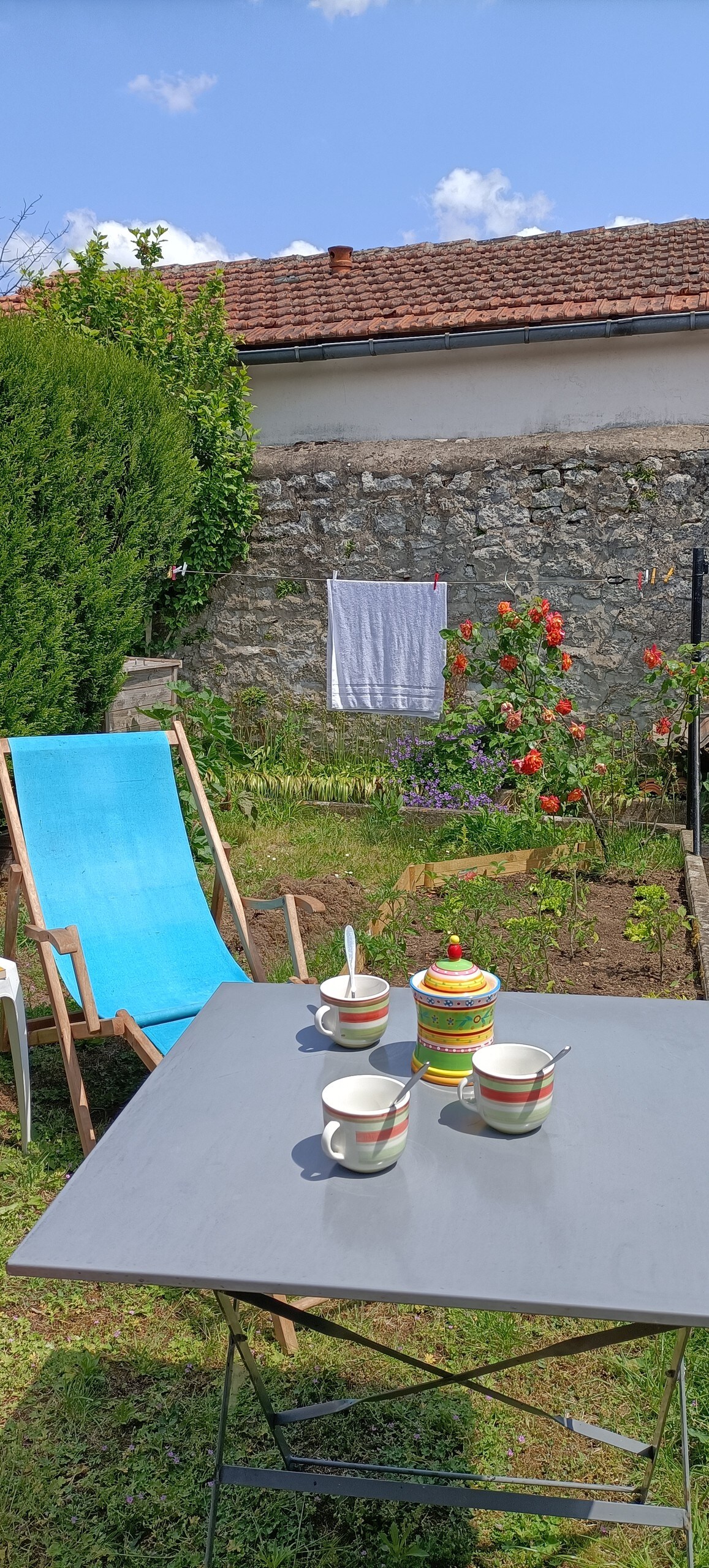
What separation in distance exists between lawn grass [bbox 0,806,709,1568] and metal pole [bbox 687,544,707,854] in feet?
11.6

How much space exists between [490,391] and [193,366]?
214 centimetres

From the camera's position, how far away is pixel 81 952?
2.79m

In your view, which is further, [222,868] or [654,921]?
[654,921]

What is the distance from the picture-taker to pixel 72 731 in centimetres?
570

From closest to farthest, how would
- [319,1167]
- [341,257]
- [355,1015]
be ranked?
[319,1167] → [355,1015] → [341,257]

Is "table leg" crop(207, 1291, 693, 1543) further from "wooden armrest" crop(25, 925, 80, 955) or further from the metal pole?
the metal pole

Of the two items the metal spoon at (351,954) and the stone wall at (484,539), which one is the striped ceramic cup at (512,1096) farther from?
the stone wall at (484,539)

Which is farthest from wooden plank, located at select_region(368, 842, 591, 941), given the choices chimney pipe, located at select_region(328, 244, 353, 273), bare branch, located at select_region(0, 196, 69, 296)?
bare branch, located at select_region(0, 196, 69, 296)

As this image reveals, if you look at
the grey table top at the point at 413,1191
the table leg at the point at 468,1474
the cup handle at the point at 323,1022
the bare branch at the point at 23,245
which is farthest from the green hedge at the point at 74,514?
the bare branch at the point at 23,245

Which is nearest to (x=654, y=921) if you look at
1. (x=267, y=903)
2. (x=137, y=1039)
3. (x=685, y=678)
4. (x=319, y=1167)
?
(x=685, y=678)

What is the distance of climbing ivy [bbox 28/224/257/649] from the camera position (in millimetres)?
7172

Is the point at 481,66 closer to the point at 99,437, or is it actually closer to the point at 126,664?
the point at 99,437

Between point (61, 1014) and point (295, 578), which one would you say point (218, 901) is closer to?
point (61, 1014)

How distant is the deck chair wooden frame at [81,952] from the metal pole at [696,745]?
295cm
